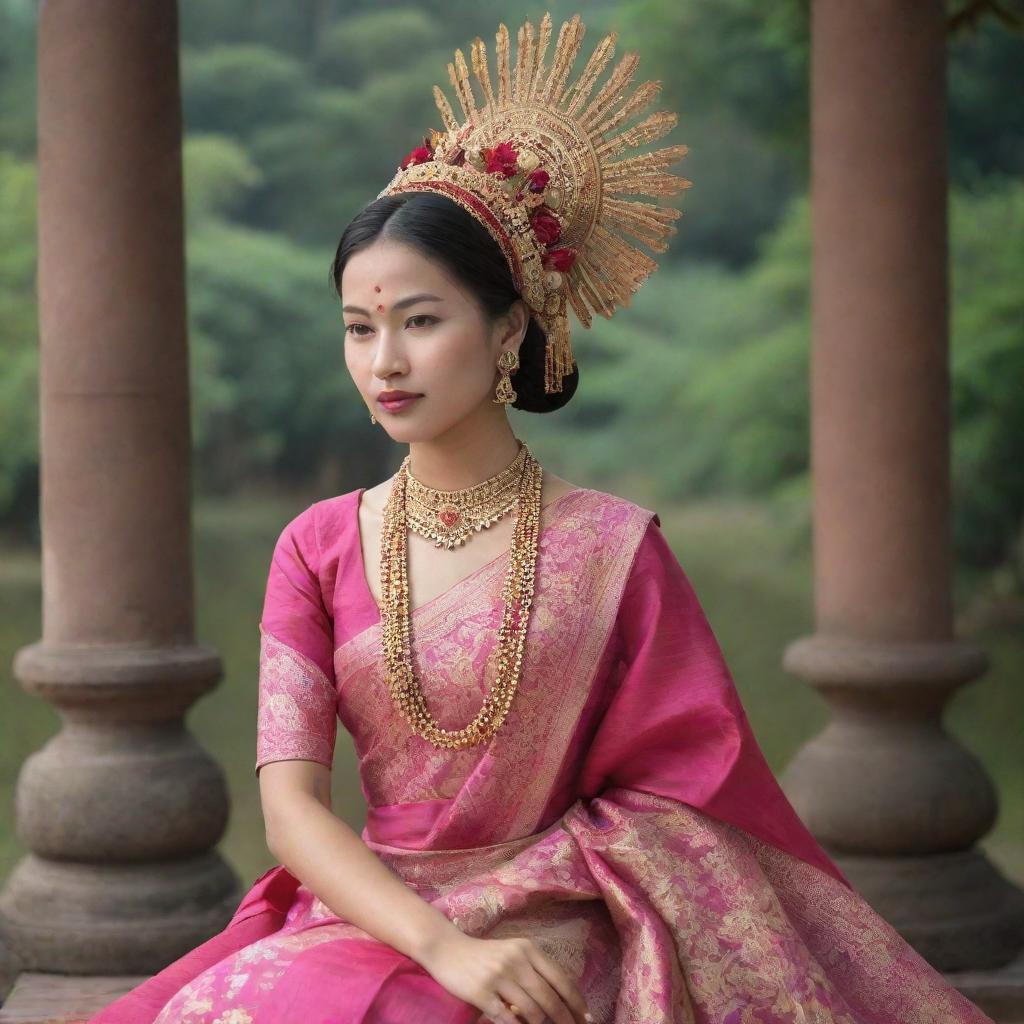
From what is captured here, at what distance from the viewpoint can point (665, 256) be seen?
8.30 metres

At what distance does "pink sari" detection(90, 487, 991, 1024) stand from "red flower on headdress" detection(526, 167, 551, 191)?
441mm

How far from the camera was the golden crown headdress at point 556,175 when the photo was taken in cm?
239

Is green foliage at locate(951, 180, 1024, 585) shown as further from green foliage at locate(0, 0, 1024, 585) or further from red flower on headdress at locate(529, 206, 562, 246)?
red flower on headdress at locate(529, 206, 562, 246)

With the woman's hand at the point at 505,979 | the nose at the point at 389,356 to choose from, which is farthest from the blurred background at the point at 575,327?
the woman's hand at the point at 505,979

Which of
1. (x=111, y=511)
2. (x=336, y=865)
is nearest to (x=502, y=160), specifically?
(x=336, y=865)

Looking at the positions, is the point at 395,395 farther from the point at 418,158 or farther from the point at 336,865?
the point at 336,865

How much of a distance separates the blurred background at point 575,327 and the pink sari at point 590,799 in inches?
214

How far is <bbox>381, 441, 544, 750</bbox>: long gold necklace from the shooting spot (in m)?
2.32

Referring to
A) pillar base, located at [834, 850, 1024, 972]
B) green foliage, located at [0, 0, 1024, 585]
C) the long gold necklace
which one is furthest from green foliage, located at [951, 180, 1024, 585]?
the long gold necklace

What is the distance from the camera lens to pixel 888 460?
3.80 metres

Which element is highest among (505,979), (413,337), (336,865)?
(413,337)

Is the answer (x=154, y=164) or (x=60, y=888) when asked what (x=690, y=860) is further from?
(x=154, y=164)

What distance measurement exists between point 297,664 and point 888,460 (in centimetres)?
187

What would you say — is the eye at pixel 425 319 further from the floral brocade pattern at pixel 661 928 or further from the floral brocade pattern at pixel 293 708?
the floral brocade pattern at pixel 661 928
